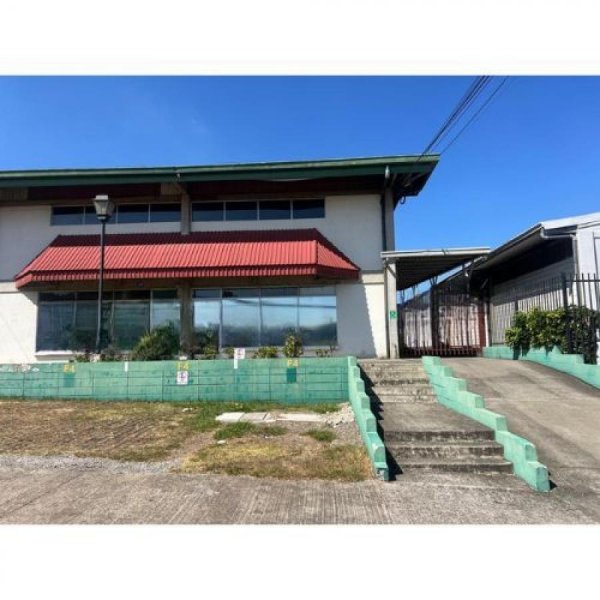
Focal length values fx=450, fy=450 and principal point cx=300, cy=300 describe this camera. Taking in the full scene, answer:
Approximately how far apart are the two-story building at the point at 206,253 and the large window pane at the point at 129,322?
1.4 inches

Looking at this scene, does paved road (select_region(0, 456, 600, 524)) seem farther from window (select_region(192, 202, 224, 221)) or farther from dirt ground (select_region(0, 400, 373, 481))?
window (select_region(192, 202, 224, 221))

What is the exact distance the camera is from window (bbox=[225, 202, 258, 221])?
595 inches

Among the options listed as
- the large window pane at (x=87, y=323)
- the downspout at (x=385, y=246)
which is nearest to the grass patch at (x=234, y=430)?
the downspout at (x=385, y=246)

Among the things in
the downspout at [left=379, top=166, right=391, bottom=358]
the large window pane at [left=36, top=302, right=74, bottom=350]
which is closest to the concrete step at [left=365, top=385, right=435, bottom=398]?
the downspout at [left=379, top=166, right=391, bottom=358]

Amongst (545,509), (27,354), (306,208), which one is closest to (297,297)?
(306,208)

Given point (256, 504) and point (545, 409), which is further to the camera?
point (545, 409)

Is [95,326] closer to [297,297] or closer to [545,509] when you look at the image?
[297,297]

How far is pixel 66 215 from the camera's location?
50.9 feet

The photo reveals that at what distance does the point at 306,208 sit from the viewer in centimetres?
1502

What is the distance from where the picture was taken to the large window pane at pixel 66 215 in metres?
15.4

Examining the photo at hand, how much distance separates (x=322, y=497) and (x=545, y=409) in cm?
546

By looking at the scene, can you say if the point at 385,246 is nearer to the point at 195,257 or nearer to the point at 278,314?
the point at 278,314

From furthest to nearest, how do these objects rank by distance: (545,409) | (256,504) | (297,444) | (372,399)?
(372,399) < (545,409) < (297,444) < (256,504)

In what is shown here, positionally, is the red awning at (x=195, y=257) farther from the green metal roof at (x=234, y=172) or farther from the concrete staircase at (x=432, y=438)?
the concrete staircase at (x=432, y=438)
